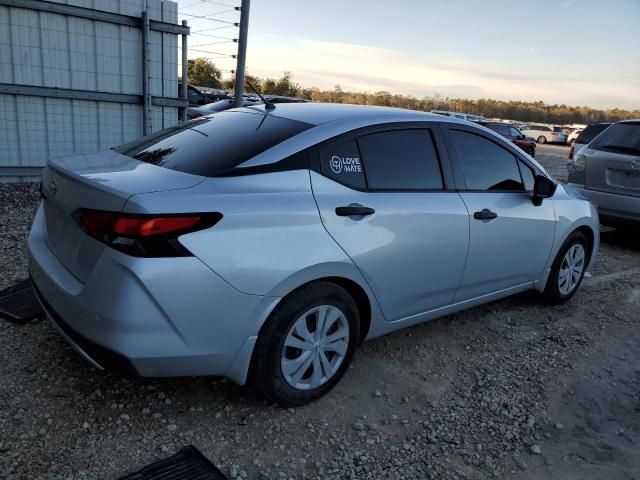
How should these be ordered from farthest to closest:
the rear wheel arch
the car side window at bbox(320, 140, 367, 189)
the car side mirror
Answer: the car side mirror < the car side window at bbox(320, 140, 367, 189) < the rear wheel arch

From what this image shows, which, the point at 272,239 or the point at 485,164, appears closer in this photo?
the point at 272,239

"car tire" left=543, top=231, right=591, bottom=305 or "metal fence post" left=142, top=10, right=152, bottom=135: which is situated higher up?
"metal fence post" left=142, top=10, right=152, bottom=135

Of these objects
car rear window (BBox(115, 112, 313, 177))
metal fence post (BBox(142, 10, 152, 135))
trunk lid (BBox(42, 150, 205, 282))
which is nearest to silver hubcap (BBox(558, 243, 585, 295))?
car rear window (BBox(115, 112, 313, 177))

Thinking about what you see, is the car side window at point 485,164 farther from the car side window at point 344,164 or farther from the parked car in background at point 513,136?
the parked car in background at point 513,136

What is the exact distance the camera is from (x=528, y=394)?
10.6 ft

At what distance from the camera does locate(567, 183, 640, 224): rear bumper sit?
6469mm

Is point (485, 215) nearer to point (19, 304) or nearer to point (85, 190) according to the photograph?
point (85, 190)

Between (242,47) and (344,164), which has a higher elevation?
(242,47)

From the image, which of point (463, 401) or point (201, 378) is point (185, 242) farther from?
point (463, 401)

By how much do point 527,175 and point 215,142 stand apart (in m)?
2.46

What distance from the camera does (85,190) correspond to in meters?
2.46

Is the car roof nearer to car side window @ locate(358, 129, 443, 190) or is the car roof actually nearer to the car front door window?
car side window @ locate(358, 129, 443, 190)

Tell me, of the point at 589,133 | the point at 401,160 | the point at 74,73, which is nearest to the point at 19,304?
the point at 401,160

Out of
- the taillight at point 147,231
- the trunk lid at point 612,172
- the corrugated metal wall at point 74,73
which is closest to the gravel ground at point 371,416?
the taillight at point 147,231
